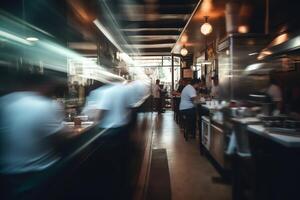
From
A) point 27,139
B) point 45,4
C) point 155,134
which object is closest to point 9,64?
point 45,4

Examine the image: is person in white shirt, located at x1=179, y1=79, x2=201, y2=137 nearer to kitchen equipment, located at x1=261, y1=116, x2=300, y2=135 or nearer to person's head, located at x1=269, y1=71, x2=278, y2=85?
person's head, located at x1=269, y1=71, x2=278, y2=85

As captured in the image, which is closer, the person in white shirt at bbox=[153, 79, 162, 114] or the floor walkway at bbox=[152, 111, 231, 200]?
the floor walkway at bbox=[152, 111, 231, 200]

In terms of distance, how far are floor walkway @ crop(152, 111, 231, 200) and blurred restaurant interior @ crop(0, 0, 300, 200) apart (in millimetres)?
21

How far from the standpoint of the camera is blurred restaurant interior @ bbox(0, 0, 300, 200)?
2.46m

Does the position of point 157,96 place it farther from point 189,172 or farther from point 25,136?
point 25,136

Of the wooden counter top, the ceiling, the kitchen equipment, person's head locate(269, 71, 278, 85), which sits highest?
the ceiling

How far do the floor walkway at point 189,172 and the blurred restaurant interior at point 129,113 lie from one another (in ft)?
0.07

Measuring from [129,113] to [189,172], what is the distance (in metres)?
1.40

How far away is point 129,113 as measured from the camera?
4.98 meters

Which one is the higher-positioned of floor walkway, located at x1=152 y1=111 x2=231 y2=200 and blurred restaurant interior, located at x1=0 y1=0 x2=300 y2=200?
blurred restaurant interior, located at x1=0 y1=0 x2=300 y2=200

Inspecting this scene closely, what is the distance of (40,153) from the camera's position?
2436 millimetres

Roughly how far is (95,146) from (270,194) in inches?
84.2

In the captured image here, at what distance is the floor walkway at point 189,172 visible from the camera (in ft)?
13.4

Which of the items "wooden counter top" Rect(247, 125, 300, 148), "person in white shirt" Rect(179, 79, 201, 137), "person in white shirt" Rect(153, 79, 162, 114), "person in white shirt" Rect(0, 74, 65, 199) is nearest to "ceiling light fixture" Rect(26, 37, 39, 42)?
"person in white shirt" Rect(0, 74, 65, 199)
